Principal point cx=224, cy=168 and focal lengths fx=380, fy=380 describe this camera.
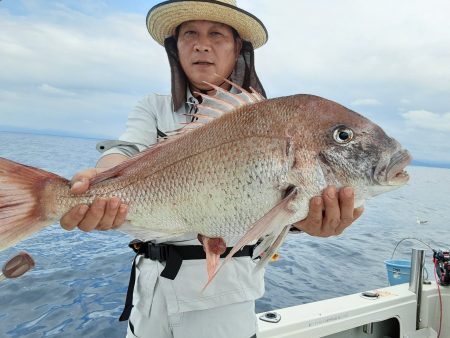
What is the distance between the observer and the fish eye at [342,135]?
180cm

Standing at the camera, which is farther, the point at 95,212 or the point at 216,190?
the point at 95,212

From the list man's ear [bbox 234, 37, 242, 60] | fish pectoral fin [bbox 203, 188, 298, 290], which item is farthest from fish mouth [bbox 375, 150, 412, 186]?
man's ear [bbox 234, 37, 242, 60]

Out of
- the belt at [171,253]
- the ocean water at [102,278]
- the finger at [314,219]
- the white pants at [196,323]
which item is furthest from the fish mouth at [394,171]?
the ocean water at [102,278]

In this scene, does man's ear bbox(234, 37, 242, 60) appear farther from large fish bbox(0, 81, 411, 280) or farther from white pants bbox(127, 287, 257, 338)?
white pants bbox(127, 287, 257, 338)

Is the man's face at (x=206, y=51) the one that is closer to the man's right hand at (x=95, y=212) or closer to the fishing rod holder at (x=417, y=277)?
the man's right hand at (x=95, y=212)

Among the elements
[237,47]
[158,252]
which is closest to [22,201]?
[158,252]

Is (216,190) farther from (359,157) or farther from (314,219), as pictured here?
(359,157)

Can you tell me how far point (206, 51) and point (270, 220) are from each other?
4.49 feet

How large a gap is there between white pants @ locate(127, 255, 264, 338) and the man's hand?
50cm

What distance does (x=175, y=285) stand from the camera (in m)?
2.20

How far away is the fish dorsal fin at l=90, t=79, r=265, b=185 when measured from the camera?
76.5 inches

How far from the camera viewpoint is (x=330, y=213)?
186 centimetres

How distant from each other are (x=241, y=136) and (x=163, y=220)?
1.83ft

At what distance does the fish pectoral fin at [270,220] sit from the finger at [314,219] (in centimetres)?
13
